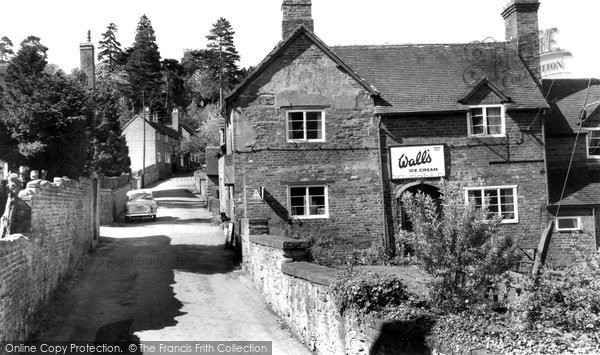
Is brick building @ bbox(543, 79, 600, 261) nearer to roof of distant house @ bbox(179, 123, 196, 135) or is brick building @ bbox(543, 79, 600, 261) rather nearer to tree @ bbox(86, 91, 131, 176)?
tree @ bbox(86, 91, 131, 176)

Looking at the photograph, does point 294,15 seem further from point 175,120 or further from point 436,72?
point 175,120

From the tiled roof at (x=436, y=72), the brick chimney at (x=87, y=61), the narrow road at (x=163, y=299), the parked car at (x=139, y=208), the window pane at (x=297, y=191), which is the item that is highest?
the brick chimney at (x=87, y=61)

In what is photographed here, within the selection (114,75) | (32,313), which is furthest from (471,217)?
(114,75)

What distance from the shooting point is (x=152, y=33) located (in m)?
106

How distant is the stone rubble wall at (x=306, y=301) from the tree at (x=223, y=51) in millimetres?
Answer: 73898

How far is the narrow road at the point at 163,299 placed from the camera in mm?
12109

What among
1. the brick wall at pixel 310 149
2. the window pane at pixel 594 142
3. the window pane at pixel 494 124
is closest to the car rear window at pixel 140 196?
the brick wall at pixel 310 149

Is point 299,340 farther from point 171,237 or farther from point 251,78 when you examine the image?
point 171,237

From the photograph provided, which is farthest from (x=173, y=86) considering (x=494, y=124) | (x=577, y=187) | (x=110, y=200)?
(x=577, y=187)

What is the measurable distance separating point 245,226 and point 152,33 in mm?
95858

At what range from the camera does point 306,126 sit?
20297 mm

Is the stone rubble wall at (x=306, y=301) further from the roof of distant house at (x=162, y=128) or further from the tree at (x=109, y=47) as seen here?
the tree at (x=109, y=47)

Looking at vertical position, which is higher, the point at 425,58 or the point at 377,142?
the point at 425,58

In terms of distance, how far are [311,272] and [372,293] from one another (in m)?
2.39
